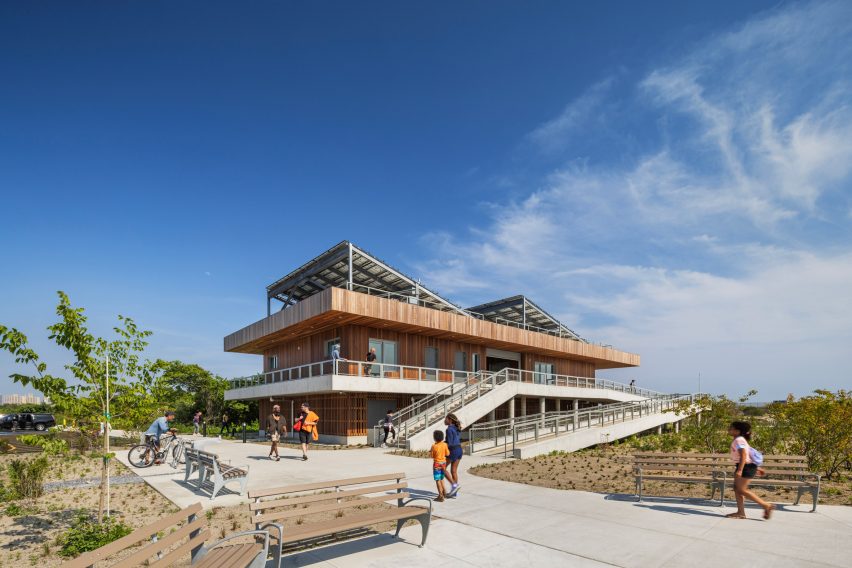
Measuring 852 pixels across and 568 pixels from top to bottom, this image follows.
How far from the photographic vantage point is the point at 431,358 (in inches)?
1211

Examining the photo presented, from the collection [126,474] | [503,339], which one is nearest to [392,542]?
[126,474]

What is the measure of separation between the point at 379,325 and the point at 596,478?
1652 centimetres

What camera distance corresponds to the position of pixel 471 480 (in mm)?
12195

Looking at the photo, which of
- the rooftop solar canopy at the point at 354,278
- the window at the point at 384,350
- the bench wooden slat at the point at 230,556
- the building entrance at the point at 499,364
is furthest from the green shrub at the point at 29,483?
the building entrance at the point at 499,364

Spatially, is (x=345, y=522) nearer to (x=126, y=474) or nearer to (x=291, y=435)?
(x=126, y=474)

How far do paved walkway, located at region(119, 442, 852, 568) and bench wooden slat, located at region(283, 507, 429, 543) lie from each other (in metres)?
0.44

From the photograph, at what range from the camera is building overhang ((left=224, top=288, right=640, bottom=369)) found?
79.5 ft

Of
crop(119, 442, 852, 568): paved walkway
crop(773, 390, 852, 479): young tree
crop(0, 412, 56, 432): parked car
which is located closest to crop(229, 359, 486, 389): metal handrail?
crop(119, 442, 852, 568): paved walkway

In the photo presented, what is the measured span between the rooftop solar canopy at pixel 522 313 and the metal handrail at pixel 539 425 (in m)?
10.8

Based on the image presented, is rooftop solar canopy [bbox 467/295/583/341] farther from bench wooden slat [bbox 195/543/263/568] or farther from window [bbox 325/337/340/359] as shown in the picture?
bench wooden slat [bbox 195/543/263/568]

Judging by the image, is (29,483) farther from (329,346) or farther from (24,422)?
(24,422)

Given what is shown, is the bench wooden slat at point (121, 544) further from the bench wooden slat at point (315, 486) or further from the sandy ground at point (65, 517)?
the sandy ground at point (65, 517)

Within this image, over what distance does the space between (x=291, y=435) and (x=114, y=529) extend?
21912mm

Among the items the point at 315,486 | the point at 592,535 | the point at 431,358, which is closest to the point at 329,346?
the point at 431,358
